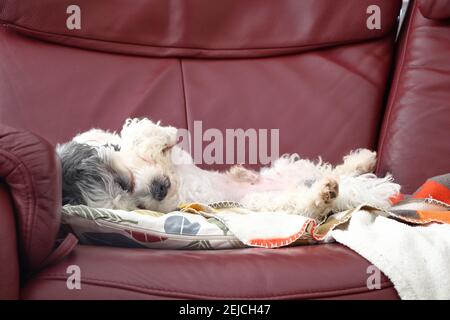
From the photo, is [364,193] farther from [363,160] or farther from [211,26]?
[211,26]

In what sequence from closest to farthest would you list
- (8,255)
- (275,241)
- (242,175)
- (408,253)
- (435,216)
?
(8,255) < (408,253) < (275,241) < (435,216) < (242,175)

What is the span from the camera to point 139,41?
2701mm

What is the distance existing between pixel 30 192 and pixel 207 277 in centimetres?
46

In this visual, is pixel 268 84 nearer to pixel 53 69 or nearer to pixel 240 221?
pixel 53 69

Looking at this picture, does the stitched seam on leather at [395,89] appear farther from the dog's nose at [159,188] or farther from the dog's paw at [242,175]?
the dog's nose at [159,188]

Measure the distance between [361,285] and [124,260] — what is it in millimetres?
573

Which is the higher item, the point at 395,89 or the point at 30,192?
the point at 395,89

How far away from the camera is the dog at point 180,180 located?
202cm

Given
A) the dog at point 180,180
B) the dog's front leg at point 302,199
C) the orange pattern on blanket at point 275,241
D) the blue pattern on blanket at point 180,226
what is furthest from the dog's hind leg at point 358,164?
the blue pattern on blanket at point 180,226

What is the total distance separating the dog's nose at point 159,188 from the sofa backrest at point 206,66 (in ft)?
1.84

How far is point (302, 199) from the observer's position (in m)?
2.14

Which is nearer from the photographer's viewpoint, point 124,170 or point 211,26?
point 124,170

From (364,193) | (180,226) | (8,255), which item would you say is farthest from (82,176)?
(364,193)

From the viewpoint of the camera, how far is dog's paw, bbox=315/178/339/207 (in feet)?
6.62
